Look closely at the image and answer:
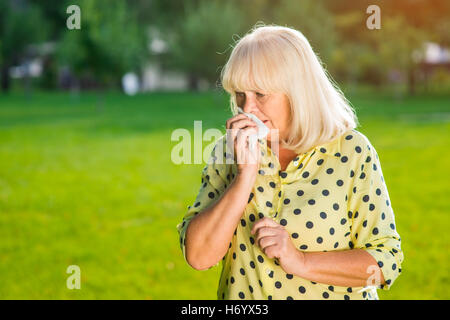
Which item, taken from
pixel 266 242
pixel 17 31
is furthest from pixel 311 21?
pixel 266 242

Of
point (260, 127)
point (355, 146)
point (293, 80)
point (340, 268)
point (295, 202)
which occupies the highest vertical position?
point (293, 80)

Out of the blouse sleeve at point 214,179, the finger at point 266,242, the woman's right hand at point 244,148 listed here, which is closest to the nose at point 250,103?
the woman's right hand at point 244,148

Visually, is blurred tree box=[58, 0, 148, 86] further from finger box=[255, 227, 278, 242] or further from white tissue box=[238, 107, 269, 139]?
finger box=[255, 227, 278, 242]

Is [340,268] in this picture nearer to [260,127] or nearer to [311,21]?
[260,127]

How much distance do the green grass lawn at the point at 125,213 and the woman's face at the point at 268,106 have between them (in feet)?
12.7

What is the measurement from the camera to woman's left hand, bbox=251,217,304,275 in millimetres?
1943

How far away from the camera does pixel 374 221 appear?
2.10m

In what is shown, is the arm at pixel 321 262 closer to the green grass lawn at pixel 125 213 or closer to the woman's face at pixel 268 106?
the woman's face at pixel 268 106

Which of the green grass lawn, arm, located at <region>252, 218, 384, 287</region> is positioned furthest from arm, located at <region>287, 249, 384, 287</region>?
the green grass lawn

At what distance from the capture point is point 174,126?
74.4ft

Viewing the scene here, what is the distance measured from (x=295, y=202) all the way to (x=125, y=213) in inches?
282

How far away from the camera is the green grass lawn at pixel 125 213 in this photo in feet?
19.7
